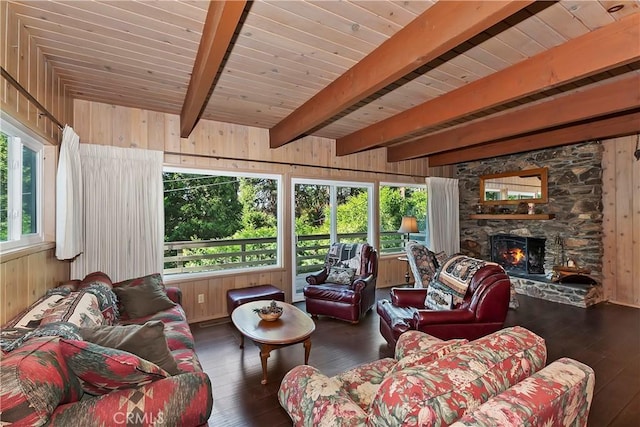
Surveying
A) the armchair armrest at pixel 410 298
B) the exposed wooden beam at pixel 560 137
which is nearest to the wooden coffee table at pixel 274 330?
the armchair armrest at pixel 410 298

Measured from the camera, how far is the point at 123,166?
11.5ft

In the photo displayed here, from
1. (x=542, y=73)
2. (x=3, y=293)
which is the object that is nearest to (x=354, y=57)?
(x=542, y=73)

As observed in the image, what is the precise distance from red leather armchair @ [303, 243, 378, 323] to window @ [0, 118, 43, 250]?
114 inches

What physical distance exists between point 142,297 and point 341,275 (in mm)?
2455

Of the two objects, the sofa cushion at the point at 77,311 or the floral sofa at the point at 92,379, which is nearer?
the floral sofa at the point at 92,379

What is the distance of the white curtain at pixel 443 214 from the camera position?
606cm

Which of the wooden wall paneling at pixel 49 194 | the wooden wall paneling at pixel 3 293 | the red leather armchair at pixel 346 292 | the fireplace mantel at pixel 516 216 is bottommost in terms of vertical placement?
the red leather armchair at pixel 346 292

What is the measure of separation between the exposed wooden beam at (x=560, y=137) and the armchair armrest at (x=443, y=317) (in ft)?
10.9

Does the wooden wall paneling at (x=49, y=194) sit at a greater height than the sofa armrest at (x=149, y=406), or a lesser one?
greater

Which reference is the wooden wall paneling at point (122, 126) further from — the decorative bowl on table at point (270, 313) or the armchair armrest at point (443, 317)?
the armchair armrest at point (443, 317)

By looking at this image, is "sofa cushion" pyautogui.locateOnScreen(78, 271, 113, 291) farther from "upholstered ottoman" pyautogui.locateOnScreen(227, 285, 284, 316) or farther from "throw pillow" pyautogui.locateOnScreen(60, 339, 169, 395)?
"throw pillow" pyautogui.locateOnScreen(60, 339, 169, 395)

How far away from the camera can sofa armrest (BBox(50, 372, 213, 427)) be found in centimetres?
122

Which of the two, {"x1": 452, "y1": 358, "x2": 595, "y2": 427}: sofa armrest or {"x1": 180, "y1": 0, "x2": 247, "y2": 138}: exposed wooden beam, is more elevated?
{"x1": 180, "y1": 0, "x2": 247, "y2": 138}: exposed wooden beam

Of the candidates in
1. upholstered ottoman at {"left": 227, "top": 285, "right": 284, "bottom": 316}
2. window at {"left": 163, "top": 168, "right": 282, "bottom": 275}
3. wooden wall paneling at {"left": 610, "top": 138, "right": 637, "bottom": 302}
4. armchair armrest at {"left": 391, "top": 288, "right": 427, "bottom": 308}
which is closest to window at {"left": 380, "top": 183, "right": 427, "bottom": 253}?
window at {"left": 163, "top": 168, "right": 282, "bottom": 275}
